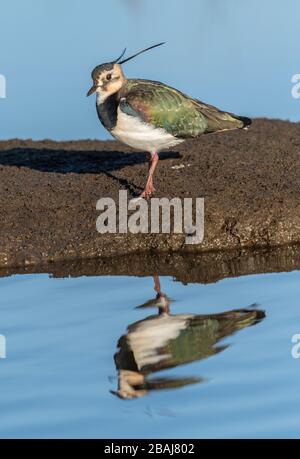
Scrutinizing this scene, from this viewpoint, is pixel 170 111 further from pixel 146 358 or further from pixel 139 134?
pixel 146 358

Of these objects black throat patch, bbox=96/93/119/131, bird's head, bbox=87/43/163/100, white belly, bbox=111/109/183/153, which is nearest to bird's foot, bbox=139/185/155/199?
white belly, bbox=111/109/183/153

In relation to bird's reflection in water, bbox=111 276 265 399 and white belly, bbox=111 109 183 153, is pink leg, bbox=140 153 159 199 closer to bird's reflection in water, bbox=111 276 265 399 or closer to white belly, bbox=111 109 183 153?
white belly, bbox=111 109 183 153

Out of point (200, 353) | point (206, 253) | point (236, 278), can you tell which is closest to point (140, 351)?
point (200, 353)

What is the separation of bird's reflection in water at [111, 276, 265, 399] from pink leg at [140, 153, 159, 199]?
1780mm

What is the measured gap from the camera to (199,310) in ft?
25.5

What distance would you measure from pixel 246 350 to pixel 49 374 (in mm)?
1115

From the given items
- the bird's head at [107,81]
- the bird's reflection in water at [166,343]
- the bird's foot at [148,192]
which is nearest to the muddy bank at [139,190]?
the bird's foot at [148,192]

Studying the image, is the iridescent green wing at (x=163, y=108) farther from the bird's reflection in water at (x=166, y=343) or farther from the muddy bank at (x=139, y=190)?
the bird's reflection in water at (x=166, y=343)

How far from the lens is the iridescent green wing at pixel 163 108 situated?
995 centimetres

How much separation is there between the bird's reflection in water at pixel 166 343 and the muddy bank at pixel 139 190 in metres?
1.27

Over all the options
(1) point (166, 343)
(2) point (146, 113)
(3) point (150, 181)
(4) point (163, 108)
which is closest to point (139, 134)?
(2) point (146, 113)

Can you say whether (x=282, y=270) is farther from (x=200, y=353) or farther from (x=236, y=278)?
(x=200, y=353)

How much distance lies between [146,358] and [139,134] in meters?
3.30

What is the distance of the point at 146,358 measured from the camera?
7051mm
